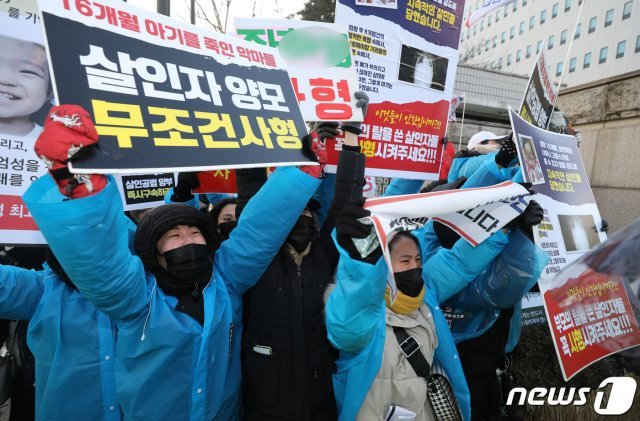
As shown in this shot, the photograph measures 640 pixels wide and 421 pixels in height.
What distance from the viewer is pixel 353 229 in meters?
1.38

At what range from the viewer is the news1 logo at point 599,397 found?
90.3 inches

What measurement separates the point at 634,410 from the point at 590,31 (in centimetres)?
4294

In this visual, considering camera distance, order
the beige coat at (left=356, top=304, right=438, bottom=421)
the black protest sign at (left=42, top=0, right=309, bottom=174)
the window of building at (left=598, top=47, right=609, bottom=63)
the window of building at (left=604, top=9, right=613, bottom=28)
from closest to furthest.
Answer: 1. the black protest sign at (left=42, top=0, right=309, bottom=174)
2. the beige coat at (left=356, top=304, right=438, bottom=421)
3. the window of building at (left=604, top=9, right=613, bottom=28)
4. the window of building at (left=598, top=47, right=609, bottom=63)

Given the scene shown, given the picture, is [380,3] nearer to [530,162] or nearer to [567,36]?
[530,162]

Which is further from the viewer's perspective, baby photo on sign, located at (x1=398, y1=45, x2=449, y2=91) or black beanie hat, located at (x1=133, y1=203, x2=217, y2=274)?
baby photo on sign, located at (x1=398, y1=45, x2=449, y2=91)

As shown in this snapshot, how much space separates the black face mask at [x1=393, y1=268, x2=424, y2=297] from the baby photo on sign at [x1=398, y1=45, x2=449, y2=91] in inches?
65.0

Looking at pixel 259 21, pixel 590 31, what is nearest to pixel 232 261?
pixel 259 21

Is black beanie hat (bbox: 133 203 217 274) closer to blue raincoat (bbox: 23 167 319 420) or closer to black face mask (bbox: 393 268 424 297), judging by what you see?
blue raincoat (bbox: 23 167 319 420)

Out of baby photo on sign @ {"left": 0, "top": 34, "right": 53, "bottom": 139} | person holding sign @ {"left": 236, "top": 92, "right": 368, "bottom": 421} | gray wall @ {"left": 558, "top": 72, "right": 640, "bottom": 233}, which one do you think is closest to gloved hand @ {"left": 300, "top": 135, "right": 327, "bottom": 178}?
person holding sign @ {"left": 236, "top": 92, "right": 368, "bottom": 421}

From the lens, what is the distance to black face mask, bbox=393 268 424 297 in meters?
1.78

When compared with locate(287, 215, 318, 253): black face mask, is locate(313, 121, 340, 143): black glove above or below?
above

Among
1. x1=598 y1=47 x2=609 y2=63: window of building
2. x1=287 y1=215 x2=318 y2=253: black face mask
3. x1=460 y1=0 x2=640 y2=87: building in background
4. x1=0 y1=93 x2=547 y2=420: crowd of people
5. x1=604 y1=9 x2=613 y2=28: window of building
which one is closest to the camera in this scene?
x1=0 y1=93 x2=547 y2=420: crowd of people

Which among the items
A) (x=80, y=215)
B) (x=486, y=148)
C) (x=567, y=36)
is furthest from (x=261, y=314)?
(x=567, y=36)

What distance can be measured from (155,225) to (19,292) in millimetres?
725
